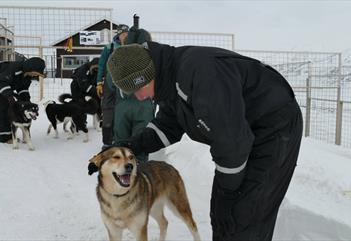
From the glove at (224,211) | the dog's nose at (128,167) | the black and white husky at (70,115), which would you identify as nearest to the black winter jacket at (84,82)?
the black and white husky at (70,115)

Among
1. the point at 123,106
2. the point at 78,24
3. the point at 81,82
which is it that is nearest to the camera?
the point at 123,106

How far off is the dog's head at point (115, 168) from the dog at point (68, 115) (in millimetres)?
4868

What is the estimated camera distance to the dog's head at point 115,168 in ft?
9.57

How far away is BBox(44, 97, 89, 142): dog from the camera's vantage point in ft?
26.1

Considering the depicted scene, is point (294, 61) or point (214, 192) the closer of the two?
point (214, 192)

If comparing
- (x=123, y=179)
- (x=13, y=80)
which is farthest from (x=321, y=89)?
(x=123, y=179)

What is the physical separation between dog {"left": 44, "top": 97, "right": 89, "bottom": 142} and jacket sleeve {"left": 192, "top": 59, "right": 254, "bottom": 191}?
20.5 feet

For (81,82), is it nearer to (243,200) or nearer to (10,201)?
(10,201)

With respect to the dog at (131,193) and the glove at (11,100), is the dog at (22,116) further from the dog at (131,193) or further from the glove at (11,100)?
the dog at (131,193)

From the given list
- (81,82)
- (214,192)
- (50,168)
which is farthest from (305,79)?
(214,192)

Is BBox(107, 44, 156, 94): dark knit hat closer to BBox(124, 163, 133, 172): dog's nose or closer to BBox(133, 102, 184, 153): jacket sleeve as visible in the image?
BBox(133, 102, 184, 153): jacket sleeve

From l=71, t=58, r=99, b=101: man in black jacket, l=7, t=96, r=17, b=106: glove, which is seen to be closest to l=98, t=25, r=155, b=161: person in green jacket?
l=7, t=96, r=17, b=106: glove

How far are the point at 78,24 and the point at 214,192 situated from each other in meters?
10.1

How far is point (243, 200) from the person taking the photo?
83.0 inches
